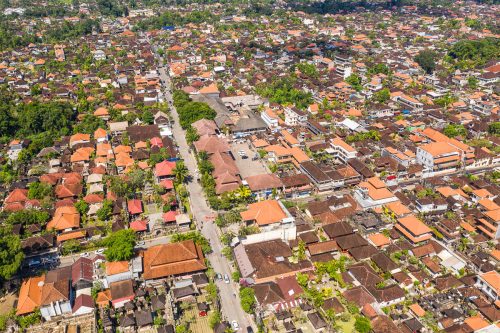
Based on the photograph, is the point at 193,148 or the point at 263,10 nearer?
the point at 193,148

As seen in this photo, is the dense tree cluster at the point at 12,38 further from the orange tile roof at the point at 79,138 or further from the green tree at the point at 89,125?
the orange tile roof at the point at 79,138

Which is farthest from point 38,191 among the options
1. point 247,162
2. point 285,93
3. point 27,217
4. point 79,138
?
point 285,93

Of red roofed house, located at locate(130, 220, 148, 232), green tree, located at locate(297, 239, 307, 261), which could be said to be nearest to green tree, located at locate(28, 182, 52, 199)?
red roofed house, located at locate(130, 220, 148, 232)

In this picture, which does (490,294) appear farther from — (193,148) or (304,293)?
(193,148)

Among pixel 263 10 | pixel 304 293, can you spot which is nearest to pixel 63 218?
pixel 304 293

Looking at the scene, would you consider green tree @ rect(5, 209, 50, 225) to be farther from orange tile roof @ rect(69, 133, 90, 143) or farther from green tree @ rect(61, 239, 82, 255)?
orange tile roof @ rect(69, 133, 90, 143)

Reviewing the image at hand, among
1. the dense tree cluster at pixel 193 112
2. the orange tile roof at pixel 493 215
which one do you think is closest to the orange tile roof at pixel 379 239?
the orange tile roof at pixel 493 215

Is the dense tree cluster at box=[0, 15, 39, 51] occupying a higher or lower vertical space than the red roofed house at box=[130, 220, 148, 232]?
lower
